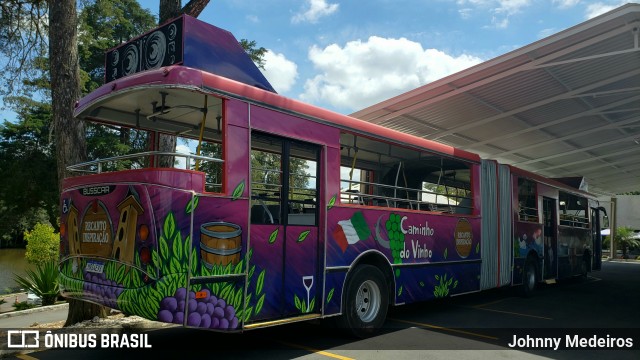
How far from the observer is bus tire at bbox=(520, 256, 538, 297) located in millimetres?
12180

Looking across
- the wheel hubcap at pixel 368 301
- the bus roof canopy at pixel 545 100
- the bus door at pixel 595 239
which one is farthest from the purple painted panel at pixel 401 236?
the bus door at pixel 595 239

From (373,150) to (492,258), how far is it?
13.7ft

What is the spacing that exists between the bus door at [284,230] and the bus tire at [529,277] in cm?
757

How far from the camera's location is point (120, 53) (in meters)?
7.30

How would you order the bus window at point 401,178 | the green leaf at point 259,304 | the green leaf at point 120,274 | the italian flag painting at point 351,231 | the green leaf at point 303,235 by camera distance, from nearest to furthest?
the green leaf at point 120,274
the green leaf at point 259,304
the green leaf at point 303,235
the italian flag painting at point 351,231
the bus window at point 401,178

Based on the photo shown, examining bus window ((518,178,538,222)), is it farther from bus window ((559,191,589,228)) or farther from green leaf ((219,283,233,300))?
green leaf ((219,283,233,300))

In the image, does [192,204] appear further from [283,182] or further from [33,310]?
[33,310]

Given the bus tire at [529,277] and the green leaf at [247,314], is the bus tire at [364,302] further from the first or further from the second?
the bus tire at [529,277]

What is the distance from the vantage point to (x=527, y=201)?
12.6 metres

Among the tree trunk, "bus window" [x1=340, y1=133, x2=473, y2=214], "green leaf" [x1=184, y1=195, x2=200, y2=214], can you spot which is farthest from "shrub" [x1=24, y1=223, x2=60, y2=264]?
"green leaf" [x1=184, y1=195, x2=200, y2=214]

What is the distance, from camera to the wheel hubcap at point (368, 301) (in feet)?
24.2

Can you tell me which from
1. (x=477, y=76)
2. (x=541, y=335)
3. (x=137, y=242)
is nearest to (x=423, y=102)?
(x=477, y=76)

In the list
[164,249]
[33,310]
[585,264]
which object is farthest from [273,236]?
[585,264]

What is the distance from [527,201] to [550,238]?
1879 mm
